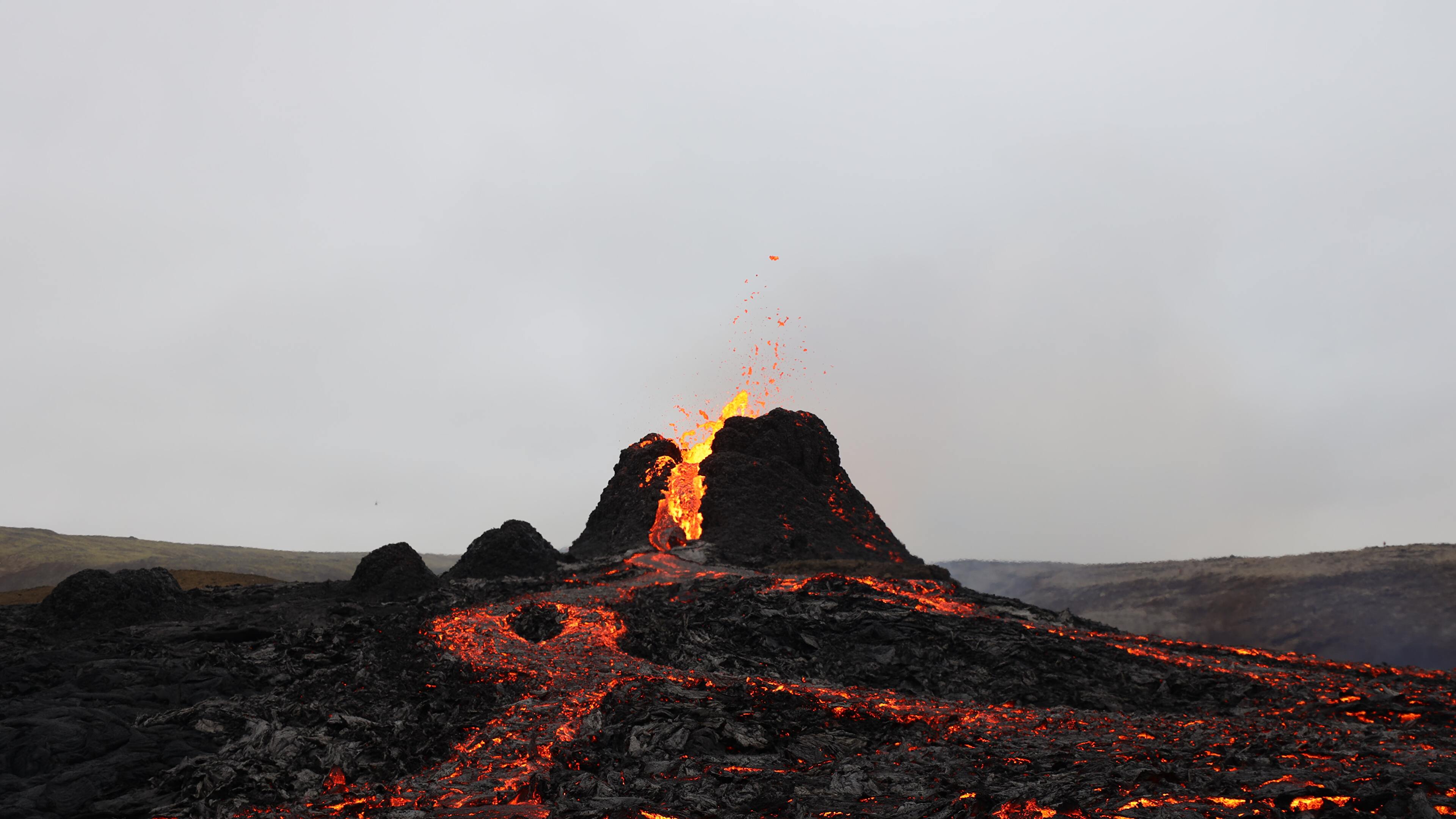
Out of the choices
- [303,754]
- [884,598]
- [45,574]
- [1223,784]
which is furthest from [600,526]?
[45,574]

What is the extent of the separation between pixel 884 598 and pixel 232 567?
4533 inches

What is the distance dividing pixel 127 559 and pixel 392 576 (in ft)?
286

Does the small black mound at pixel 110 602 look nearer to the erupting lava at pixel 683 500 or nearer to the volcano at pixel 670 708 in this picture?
the volcano at pixel 670 708

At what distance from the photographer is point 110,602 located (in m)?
30.0

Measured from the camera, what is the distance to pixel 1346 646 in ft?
164

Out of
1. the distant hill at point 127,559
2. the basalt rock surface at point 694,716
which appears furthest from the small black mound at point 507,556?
the distant hill at point 127,559

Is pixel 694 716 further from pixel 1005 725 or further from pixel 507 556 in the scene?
pixel 507 556

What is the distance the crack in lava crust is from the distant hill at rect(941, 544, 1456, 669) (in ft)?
74.8

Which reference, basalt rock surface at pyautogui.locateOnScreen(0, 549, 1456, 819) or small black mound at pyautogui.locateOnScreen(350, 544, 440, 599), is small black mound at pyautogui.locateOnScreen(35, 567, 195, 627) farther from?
small black mound at pyautogui.locateOnScreen(350, 544, 440, 599)

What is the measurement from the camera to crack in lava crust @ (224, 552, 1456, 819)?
523 inches

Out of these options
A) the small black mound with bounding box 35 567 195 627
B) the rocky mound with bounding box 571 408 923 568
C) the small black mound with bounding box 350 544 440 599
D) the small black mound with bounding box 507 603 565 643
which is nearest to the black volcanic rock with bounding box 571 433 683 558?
the rocky mound with bounding box 571 408 923 568

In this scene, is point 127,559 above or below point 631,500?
below

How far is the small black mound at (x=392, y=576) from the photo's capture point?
39594 mm

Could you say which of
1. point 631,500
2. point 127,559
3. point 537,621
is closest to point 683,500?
point 631,500
